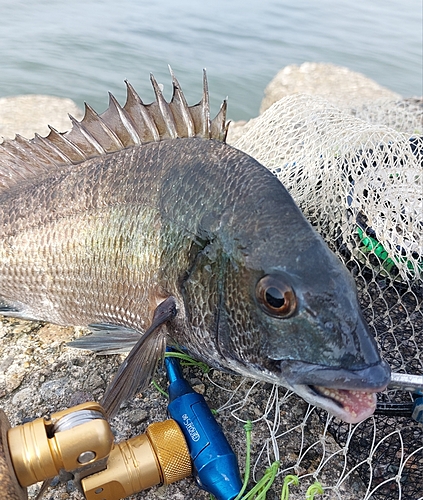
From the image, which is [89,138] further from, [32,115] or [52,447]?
[32,115]

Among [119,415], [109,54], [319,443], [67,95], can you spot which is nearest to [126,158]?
[119,415]

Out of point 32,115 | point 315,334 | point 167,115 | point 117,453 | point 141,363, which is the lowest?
point 117,453

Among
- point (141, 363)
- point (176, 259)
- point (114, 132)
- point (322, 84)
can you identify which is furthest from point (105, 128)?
point (322, 84)

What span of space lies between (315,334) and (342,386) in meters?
0.18

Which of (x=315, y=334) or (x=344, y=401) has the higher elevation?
(x=315, y=334)

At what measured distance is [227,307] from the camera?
74.0 inches

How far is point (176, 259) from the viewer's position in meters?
2.07

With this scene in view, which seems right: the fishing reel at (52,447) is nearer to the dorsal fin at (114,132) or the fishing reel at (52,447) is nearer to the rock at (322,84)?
the dorsal fin at (114,132)

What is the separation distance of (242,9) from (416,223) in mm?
19234

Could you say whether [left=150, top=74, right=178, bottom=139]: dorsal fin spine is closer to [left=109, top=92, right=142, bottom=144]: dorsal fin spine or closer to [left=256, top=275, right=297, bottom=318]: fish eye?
[left=109, top=92, right=142, bottom=144]: dorsal fin spine

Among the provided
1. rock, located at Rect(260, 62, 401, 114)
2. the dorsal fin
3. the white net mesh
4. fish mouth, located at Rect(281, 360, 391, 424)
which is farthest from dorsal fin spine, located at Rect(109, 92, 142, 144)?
rock, located at Rect(260, 62, 401, 114)

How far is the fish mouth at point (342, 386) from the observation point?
156 cm

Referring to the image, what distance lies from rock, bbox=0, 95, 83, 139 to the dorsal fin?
3.90 meters

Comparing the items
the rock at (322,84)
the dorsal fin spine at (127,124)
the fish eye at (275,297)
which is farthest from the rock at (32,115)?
the fish eye at (275,297)
